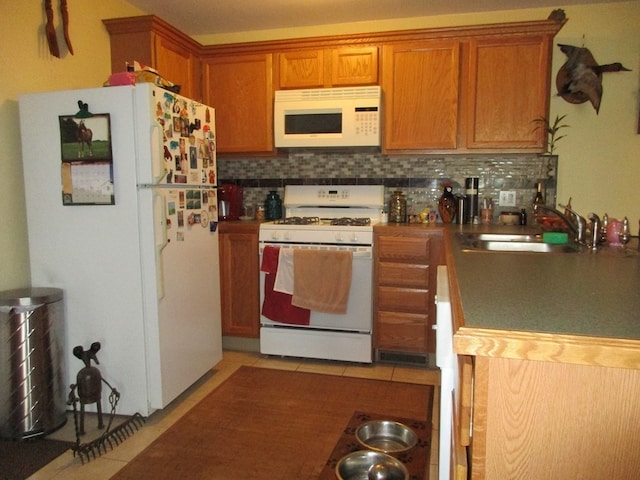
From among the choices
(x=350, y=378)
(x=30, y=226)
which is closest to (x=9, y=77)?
(x=30, y=226)

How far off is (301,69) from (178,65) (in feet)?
2.81

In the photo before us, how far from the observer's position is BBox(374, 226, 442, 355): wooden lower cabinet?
2.98 m

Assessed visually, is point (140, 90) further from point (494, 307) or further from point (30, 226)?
point (494, 307)

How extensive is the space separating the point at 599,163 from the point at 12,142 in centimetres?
357

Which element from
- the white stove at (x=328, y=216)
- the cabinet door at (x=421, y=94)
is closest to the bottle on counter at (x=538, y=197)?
the cabinet door at (x=421, y=94)

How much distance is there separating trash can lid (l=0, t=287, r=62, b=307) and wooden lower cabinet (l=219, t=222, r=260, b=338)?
3.92 ft

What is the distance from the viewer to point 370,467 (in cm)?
178

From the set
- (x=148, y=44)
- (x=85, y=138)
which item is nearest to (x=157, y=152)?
(x=85, y=138)

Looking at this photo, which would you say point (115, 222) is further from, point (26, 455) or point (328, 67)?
point (328, 67)

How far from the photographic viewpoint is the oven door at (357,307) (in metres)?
3.04

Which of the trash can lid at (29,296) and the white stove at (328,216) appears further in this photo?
the white stove at (328,216)

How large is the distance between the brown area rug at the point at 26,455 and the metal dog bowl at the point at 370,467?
1.26 meters

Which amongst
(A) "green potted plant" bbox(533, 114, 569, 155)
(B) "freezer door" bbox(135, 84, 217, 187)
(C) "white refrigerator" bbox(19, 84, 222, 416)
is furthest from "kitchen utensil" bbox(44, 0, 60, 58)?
(A) "green potted plant" bbox(533, 114, 569, 155)

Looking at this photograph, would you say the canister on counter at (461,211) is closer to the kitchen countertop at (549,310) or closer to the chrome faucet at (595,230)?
the chrome faucet at (595,230)
